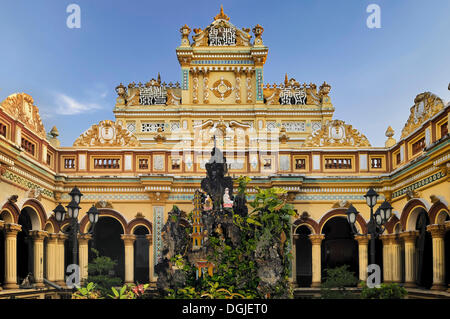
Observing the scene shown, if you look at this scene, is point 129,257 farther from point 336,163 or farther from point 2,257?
point 336,163

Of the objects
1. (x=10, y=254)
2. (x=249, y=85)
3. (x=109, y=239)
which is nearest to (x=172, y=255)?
(x=10, y=254)

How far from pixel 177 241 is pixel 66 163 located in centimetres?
857

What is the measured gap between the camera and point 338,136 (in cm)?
2467

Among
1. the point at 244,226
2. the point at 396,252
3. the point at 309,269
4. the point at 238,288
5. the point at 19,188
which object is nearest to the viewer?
the point at 238,288

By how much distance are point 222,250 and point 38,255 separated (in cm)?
847

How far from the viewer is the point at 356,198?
24234mm

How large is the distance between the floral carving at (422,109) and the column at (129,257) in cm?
1220

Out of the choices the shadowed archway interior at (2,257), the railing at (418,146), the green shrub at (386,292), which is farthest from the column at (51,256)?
the railing at (418,146)

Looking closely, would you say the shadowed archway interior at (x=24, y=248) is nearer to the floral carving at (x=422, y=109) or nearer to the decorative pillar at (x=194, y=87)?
the decorative pillar at (x=194, y=87)

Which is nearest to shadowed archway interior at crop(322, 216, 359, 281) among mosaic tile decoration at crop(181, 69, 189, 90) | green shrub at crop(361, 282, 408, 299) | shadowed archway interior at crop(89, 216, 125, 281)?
shadowed archway interior at crop(89, 216, 125, 281)

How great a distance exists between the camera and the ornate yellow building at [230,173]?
1956 centimetres
